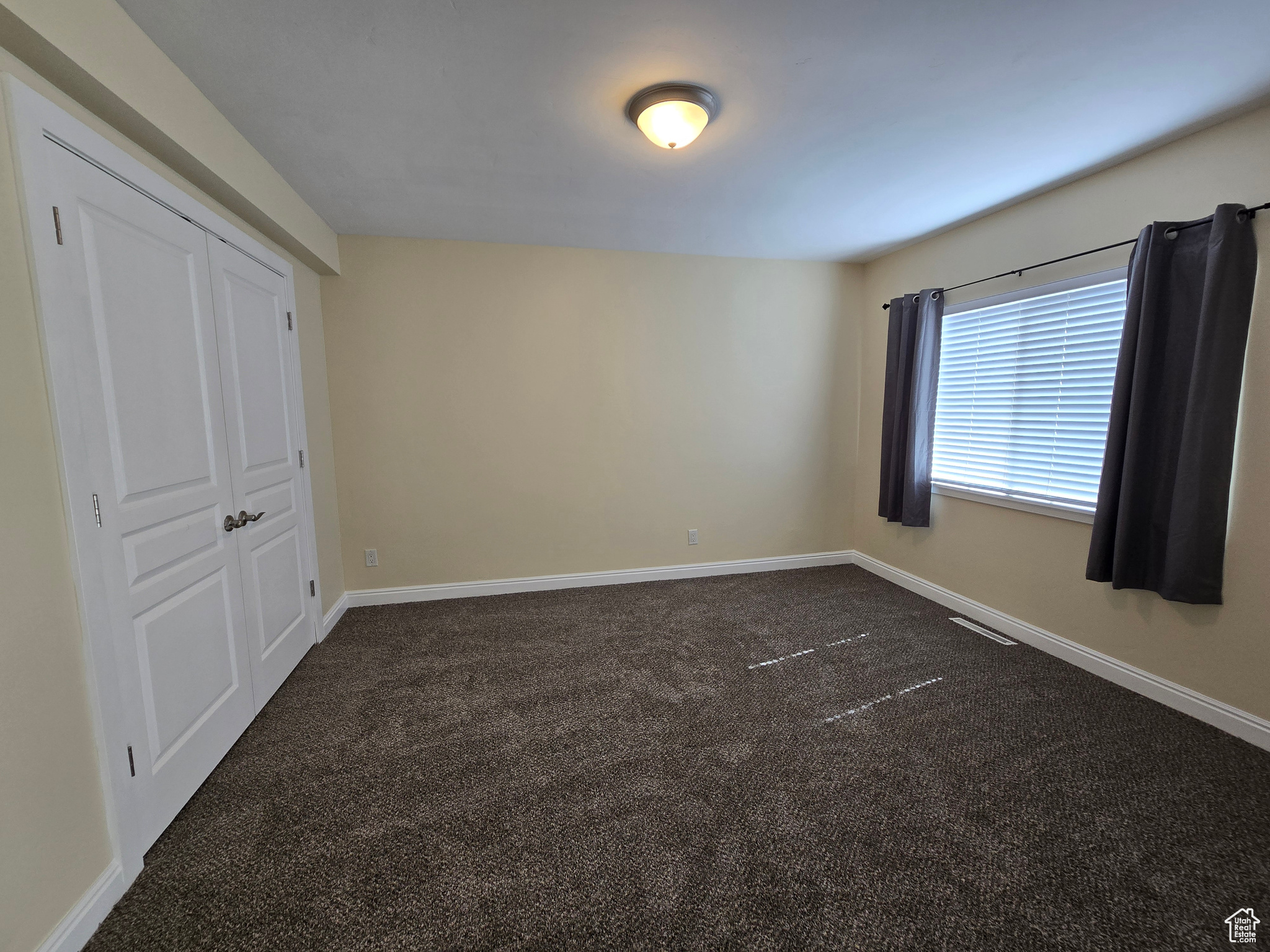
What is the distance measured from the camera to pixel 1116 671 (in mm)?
2467

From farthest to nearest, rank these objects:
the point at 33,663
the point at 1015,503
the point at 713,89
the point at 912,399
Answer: the point at 912,399 → the point at 1015,503 → the point at 713,89 → the point at 33,663

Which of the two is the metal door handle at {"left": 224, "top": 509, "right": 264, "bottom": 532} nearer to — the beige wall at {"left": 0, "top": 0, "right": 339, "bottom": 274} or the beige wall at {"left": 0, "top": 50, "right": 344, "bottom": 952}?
the beige wall at {"left": 0, "top": 50, "right": 344, "bottom": 952}

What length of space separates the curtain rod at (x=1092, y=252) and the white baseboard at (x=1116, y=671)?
6.56 ft

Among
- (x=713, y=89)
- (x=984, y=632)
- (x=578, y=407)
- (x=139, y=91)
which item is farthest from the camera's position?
(x=578, y=407)

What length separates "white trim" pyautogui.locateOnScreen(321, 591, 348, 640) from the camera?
303 cm

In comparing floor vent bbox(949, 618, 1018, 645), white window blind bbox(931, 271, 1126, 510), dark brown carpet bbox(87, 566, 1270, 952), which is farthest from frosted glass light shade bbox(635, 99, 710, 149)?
floor vent bbox(949, 618, 1018, 645)

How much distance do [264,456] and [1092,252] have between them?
4.16 metres

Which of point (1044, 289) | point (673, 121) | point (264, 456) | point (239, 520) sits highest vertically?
point (673, 121)

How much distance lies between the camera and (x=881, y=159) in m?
2.28

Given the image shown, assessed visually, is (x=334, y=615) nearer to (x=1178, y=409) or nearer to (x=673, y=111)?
(x=673, y=111)

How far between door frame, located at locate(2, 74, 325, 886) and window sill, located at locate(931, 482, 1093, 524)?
4.00 m

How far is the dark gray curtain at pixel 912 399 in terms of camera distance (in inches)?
133

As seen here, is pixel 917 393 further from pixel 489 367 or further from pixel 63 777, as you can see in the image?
pixel 63 777

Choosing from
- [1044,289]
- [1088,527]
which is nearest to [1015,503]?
[1088,527]
